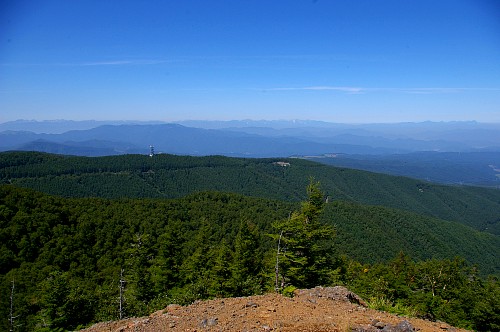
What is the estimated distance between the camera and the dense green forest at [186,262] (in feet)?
61.1

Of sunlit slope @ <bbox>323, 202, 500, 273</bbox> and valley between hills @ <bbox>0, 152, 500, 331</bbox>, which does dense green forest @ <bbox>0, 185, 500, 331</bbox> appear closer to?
valley between hills @ <bbox>0, 152, 500, 331</bbox>

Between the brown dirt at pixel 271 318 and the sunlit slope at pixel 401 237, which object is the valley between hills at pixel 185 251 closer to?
the sunlit slope at pixel 401 237

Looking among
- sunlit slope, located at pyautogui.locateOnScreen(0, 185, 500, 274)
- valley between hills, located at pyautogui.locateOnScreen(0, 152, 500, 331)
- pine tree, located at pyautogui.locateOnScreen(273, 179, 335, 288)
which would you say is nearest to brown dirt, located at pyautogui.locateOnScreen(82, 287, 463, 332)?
valley between hills, located at pyautogui.locateOnScreen(0, 152, 500, 331)

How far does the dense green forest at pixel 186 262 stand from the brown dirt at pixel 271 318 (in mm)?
2874

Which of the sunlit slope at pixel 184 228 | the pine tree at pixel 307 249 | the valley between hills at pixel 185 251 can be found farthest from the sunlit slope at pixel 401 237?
the pine tree at pixel 307 249

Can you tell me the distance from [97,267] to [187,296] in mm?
28110

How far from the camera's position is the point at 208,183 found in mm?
167875

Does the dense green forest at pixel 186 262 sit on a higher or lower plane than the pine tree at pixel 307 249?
lower

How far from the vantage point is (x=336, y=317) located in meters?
9.11

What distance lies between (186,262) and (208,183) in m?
142

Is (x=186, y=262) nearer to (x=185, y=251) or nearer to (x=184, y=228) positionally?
(x=185, y=251)

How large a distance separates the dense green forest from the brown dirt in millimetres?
2874

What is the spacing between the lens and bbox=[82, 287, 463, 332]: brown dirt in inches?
329

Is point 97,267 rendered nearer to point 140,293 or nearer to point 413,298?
point 140,293
